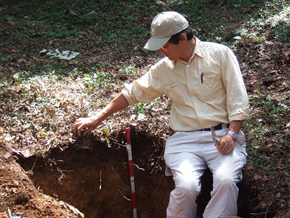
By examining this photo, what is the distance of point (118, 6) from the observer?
26.9 feet

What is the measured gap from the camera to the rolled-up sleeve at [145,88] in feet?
12.4

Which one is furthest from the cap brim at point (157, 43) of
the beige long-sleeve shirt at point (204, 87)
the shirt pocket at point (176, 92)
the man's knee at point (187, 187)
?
the man's knee at point (187, 187)

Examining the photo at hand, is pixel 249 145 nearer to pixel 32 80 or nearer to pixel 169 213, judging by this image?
pixel 169 213

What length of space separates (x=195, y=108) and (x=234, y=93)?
1.33ft

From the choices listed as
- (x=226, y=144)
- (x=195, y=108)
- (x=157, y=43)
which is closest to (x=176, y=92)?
(x=195, y=108)

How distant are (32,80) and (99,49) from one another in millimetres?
1633

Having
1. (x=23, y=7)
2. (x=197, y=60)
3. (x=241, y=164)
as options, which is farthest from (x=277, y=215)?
(x=23, y=7)

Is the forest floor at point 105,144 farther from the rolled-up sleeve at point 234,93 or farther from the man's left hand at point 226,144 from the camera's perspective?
the rolled-up sleeve at point 234,93

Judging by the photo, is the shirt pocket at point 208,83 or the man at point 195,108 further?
the shirt pocket at point 208,83

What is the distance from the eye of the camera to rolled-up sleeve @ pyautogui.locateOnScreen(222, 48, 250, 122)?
339 cm

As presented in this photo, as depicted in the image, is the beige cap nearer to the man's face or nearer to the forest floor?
the man's face

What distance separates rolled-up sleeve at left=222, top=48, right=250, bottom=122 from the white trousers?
0.25m

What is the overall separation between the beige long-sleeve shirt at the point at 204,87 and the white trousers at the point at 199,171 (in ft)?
0.52

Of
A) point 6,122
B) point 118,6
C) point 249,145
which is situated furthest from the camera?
point 118,6
